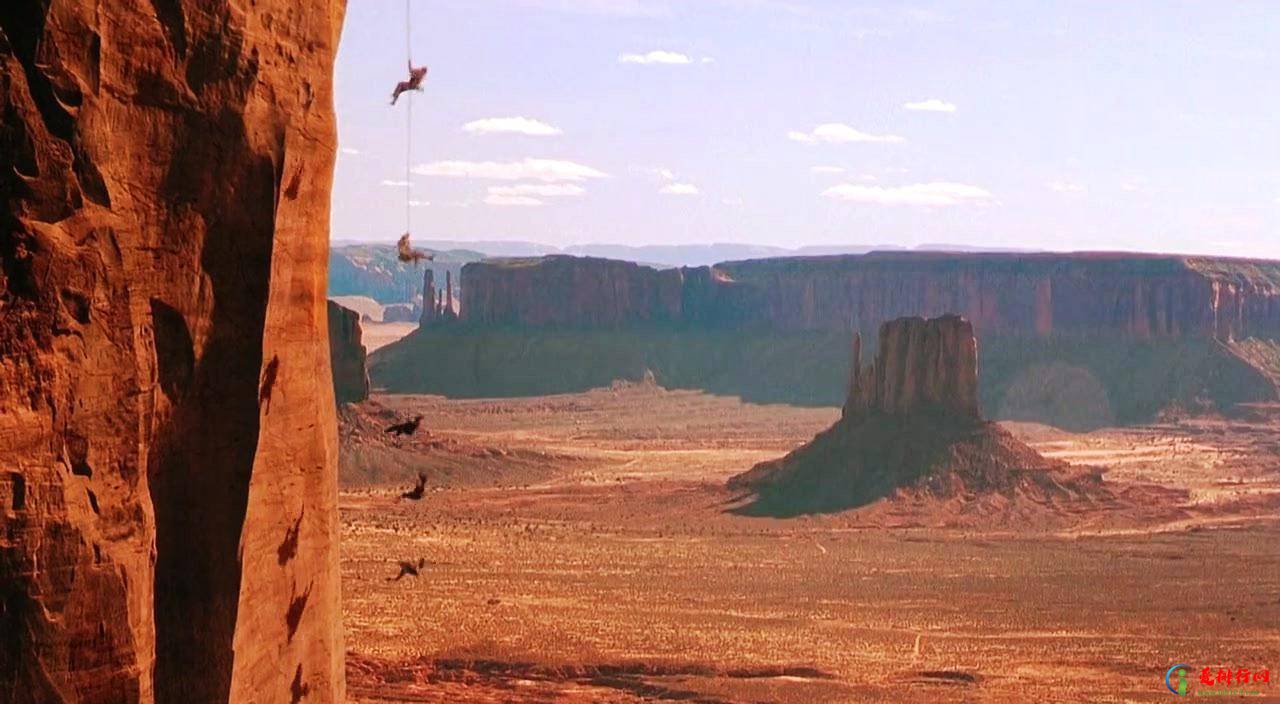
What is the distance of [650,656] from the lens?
34656 mm

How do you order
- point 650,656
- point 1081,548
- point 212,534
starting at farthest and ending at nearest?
point 1081,548
point 650,656
point 212,534

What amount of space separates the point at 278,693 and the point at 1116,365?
116902mm

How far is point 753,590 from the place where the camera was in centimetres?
4622

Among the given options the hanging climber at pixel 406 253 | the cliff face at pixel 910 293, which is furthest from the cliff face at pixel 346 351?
the cliff face at pixel 910 293

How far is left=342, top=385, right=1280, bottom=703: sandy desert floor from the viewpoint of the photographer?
33.4 m

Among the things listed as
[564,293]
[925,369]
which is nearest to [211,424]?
[925,369]

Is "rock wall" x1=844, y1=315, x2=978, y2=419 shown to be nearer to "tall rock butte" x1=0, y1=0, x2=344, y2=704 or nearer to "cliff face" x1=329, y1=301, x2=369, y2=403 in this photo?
"cliff face" x1=329, y1=301, x2=369, y2=403

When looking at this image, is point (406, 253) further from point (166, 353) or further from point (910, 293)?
point (910, 293)

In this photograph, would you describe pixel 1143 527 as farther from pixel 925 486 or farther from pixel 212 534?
pixel 212 534

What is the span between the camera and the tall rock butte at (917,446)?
215 feet

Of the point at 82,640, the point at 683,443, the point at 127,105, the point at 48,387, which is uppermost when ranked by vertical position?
the point at 127,105

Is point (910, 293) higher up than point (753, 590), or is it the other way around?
point (910, 293)

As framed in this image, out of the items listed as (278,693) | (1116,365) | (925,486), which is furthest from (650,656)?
(1116,365)

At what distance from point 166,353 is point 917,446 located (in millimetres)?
57285
